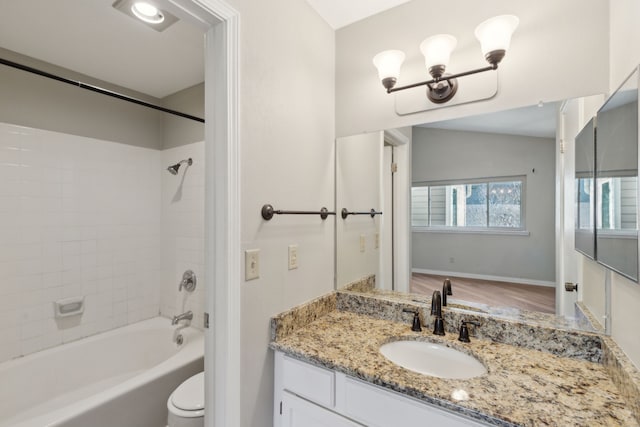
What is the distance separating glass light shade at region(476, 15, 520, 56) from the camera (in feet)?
3.56

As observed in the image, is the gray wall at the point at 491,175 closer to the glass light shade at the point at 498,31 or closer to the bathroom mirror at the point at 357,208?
the bathroom mirror at the point at 357,208

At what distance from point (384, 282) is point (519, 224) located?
2.27ft

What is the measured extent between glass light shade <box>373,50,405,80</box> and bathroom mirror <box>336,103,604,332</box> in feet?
0.95

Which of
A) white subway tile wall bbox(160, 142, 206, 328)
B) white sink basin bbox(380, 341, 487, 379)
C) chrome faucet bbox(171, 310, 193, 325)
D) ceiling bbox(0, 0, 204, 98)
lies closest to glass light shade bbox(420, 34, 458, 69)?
white sink basin bbox(380, 341, 487, 379)

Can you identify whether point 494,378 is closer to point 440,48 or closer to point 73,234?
point 440,48

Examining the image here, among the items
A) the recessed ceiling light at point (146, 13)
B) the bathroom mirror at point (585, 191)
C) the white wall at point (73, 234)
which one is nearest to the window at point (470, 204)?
the bathroom mirror at point (585, 191)

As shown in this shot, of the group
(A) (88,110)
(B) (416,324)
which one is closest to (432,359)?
(B) (416,324)

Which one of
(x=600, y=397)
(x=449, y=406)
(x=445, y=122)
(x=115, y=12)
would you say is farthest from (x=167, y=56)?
(x=600, y=397)

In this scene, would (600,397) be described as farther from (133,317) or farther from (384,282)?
(133,317)

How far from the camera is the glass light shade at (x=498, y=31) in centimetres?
108

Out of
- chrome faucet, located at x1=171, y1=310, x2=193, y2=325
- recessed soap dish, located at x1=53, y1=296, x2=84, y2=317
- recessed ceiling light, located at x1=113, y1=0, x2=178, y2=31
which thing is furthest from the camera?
chrome faucet, located at x1=171, y1=310, x2=193, y2=325

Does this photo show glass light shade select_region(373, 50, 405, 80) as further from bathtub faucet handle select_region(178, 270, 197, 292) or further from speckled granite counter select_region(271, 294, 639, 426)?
bathtub faucet handle select_region(178, 270, 197, 292)

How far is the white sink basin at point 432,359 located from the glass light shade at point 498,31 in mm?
1213

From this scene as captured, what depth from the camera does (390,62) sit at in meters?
1.36
